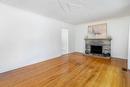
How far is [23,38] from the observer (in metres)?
3.49

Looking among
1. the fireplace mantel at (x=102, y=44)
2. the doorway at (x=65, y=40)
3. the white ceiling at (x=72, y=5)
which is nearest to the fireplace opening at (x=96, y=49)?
the fireplace mantel at (x=102, y=44)

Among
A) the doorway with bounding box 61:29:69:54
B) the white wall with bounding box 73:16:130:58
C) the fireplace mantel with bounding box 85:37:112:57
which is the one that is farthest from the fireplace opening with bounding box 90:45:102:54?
the doorway with bounding box 61:29:69:54

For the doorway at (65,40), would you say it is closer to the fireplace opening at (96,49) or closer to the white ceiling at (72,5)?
the fireplace opening at (96,49)

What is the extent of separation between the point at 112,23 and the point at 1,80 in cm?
596

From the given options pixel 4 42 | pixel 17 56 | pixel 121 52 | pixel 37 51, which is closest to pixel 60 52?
pixel 37 51

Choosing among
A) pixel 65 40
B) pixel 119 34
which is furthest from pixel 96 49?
pixel 65 40

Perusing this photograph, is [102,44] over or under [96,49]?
over

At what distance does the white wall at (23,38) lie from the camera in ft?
9.70

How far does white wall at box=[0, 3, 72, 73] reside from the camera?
2955 mm

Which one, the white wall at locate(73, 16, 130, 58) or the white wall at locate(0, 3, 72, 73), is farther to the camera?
the white wall at locate(73, 16, 130, 58)

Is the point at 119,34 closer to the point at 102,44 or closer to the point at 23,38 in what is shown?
the point at 102,44

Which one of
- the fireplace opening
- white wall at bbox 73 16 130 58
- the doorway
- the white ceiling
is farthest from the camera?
the doorway

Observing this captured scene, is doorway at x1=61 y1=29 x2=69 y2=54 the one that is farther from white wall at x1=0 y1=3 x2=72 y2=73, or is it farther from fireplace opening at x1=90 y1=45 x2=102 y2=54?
fireplace opening at x1=90 y1=45 x2=102 y2=54

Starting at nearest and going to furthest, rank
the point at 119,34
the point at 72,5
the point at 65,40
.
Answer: the point at 72,5
the point at 119,34
the point at 65,40
